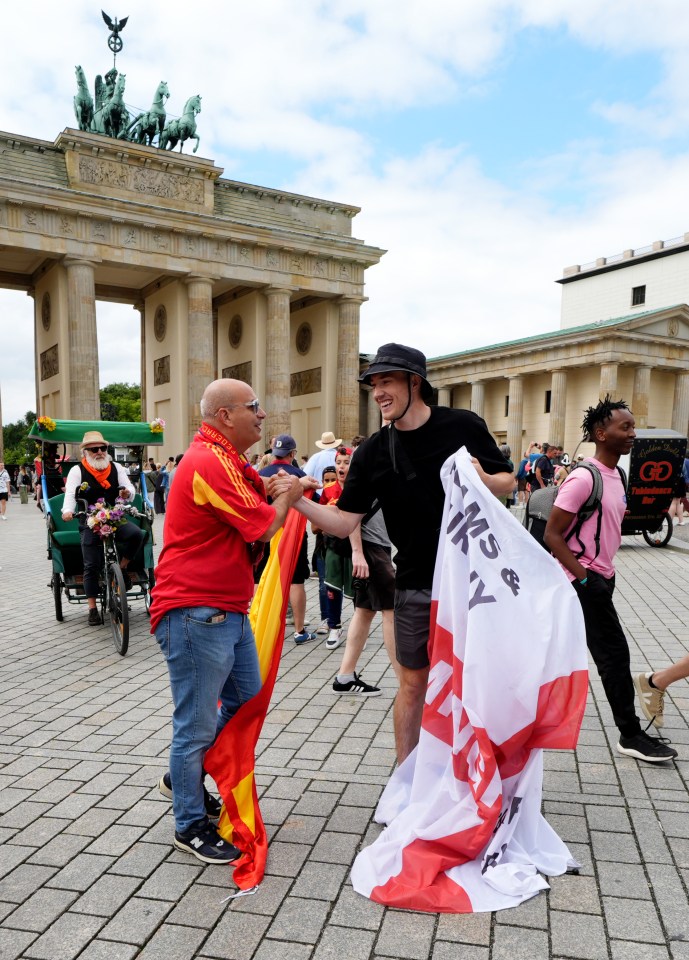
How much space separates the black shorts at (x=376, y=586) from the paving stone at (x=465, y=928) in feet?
9.01

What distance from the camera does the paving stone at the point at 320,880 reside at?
2818 millimetres

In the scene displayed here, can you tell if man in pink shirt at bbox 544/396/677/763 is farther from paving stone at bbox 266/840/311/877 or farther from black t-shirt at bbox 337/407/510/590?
paving stone at bbox 266/840/311/877

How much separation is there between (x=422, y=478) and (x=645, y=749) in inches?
88.4

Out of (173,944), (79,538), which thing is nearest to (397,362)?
(173,944)

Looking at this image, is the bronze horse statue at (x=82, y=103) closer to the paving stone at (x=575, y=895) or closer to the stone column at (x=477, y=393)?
the stone column at (x=477, y=393)

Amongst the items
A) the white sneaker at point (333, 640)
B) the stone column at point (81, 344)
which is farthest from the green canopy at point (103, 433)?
the stone column at point (81, 344)

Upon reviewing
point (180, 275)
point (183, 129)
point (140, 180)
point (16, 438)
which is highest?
point (183, 129)

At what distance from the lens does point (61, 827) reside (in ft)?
11.2

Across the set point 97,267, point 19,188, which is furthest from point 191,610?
point 97,267

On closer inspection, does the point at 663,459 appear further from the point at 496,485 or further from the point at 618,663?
the point at 496,485

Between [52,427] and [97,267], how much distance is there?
31.0m

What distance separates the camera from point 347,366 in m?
42.2

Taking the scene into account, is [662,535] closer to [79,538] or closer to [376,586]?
[376,586]

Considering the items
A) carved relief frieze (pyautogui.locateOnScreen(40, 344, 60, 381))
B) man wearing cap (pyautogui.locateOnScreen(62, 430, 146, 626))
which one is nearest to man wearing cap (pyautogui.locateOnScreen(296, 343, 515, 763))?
man wearing cap (pyautogui.locateOnScreen(62, 430, 146, 626))
